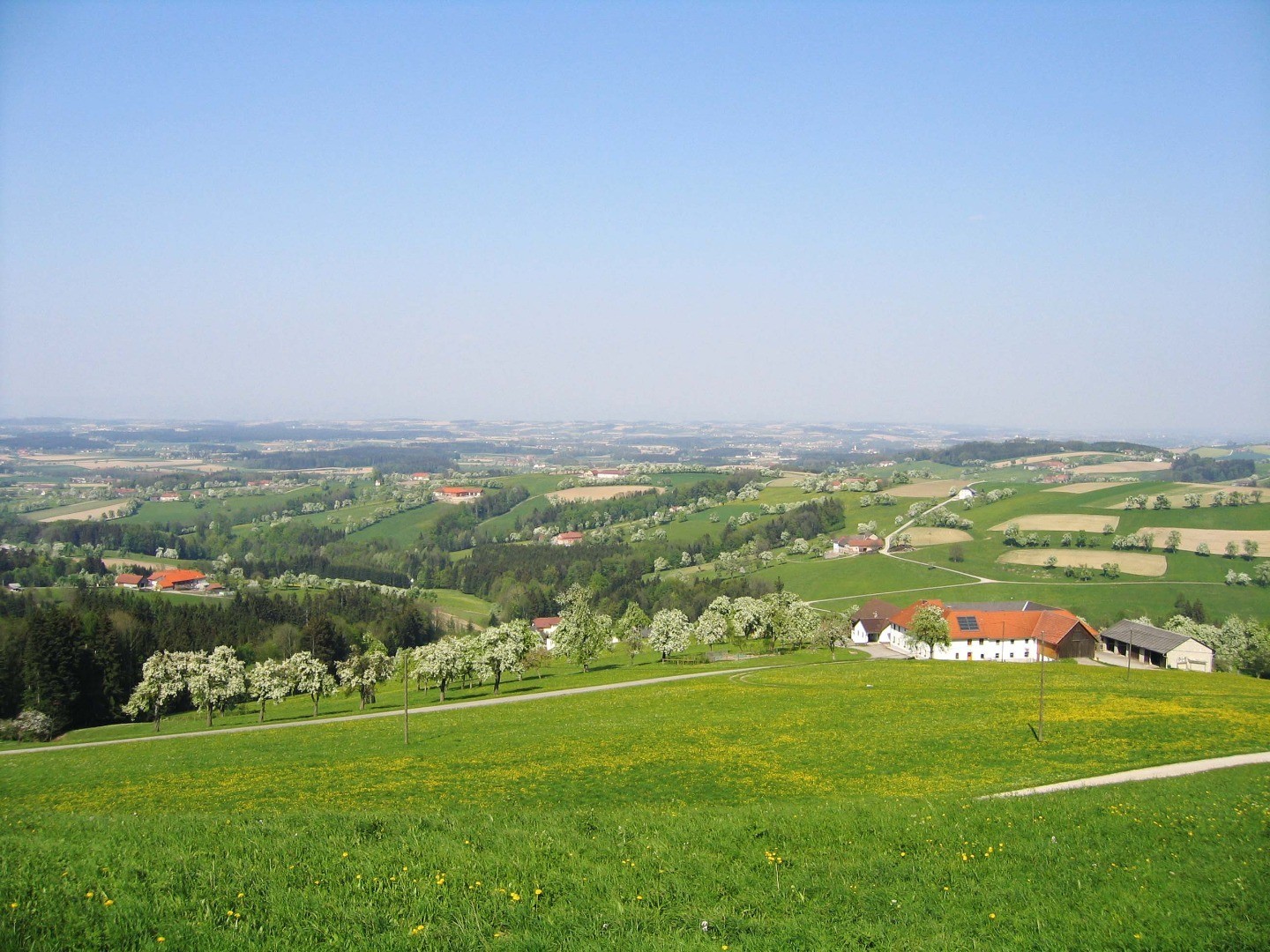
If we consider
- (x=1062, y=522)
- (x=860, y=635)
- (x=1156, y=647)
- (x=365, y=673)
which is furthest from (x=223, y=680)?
(x=1062, y=522)

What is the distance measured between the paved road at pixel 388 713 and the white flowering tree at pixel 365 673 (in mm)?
5704

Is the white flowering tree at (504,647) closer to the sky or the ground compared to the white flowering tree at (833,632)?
closer to the sky

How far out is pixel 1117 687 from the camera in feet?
149

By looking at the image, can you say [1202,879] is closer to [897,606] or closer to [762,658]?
[762,658]

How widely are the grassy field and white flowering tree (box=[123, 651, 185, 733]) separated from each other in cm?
3072

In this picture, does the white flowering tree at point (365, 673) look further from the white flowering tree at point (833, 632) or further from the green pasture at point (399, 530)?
the green pasture at point (399, 530)

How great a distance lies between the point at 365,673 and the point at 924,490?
15620cm

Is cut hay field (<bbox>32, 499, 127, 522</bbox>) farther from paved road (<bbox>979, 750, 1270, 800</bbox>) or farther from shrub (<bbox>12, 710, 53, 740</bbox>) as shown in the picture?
paved road (<bbox>979, 750, 1270, 800</bbox>)

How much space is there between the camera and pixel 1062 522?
133 m

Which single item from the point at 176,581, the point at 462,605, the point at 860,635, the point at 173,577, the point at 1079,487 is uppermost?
the point at 1079,487

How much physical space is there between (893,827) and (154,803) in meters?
22.8

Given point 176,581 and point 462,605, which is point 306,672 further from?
point 176,581

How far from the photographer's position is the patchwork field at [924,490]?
17712 centimetres

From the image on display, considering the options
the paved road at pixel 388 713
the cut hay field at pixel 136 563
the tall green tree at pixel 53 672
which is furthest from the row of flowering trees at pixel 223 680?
the cut hay field at pixel 136 563
